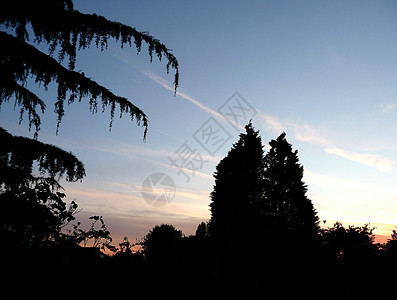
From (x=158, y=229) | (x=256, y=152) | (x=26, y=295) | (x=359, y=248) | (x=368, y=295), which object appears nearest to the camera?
(x=26, y=295)

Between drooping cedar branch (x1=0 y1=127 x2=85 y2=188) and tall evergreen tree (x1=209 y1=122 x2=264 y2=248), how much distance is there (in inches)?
775

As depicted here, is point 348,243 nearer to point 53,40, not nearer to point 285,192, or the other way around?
point 285,192

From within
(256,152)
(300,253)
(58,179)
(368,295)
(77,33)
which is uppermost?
(256,152)

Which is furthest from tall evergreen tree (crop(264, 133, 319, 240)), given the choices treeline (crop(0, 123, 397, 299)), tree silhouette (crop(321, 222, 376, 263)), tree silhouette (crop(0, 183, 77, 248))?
tree silhouette (crop(0, 183, 77, 248))

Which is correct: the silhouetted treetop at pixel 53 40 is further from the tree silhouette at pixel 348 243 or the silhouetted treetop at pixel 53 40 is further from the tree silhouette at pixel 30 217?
the tree silhouette at pixel 348 243

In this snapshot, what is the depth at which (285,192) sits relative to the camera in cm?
2459

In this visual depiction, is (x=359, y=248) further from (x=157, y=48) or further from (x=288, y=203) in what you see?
(x=157, y=48)

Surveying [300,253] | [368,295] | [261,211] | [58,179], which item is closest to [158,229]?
[261,211]

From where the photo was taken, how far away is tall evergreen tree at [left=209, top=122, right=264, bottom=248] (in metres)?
23.6

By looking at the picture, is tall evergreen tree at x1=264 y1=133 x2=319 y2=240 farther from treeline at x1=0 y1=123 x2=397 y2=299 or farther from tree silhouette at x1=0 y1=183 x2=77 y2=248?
tree silhouette at x1=0 y1=183 x2=77 y2=248

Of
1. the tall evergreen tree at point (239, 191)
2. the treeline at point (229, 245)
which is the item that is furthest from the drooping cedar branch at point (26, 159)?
the tall evergreen tree at point (239, 191)

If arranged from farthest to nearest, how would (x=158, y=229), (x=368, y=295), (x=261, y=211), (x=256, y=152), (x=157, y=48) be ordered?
(x=158, y=229), (x=256, y=152), (x=261, y=211), (x=368, y=295), (x=157, y=48)

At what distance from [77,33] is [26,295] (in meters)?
4.54

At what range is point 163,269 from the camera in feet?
22.2
